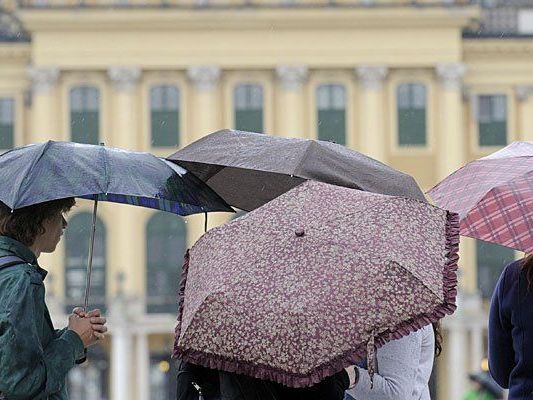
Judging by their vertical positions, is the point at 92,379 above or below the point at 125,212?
below

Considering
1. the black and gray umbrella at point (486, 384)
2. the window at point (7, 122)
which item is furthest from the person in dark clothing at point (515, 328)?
the window at point (7, 122)

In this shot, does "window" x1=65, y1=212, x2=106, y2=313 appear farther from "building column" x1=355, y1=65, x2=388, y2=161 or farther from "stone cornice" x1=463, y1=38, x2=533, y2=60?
"stone cornice" x1=463, y1=38, x2=533, y2=60

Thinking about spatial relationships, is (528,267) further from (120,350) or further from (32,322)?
(120,350)

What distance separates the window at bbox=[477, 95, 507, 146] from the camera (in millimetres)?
39250

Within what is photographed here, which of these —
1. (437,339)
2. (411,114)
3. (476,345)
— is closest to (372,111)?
(411,114)

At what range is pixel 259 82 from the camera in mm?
39656

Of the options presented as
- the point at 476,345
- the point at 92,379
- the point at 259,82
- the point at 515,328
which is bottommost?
the point at 92,379

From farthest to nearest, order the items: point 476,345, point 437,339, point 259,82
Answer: point 259,82
point 476,345
point 437,339

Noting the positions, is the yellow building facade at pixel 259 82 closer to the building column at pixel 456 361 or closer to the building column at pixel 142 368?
the building column at pixel 456 361

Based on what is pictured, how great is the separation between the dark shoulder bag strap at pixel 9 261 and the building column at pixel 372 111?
115ft

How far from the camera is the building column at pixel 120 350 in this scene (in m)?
36.8

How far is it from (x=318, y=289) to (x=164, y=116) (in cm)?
→ 3587

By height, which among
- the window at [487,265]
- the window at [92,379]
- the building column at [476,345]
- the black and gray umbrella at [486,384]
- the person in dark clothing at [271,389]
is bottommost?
the window at [92,379]

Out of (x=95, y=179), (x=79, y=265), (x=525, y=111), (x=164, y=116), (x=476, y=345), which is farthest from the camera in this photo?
(x=164, y=116)
